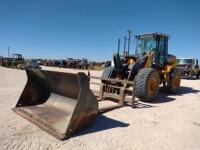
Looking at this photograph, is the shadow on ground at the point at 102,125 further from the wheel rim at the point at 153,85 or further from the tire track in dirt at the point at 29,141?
the wheel rim at the point at 153,85

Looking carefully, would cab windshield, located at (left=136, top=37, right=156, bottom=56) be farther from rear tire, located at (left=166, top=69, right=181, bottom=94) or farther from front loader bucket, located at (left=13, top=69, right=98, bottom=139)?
front loader bucket, located at (left=13, top=69, right=98, bottom=139)

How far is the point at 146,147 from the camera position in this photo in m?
3.24

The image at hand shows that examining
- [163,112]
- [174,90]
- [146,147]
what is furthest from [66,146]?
[174,90]

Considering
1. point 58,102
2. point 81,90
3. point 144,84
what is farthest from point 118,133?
point 144,84

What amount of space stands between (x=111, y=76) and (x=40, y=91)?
273 centimetres

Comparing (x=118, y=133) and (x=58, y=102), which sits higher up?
(x=58, y=102)

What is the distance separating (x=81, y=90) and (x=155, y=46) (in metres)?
5.48

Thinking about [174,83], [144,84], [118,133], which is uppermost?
[144,84]

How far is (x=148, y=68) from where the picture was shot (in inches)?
260

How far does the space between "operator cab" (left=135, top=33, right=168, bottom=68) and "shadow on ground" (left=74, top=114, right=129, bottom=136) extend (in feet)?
13.8

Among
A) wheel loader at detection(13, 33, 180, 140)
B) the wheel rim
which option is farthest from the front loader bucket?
the wheel rim

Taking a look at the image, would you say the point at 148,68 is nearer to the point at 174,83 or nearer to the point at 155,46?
the point at 155,46

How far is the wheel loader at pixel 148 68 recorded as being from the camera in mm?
6348

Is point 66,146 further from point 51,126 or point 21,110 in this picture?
point 21,110
